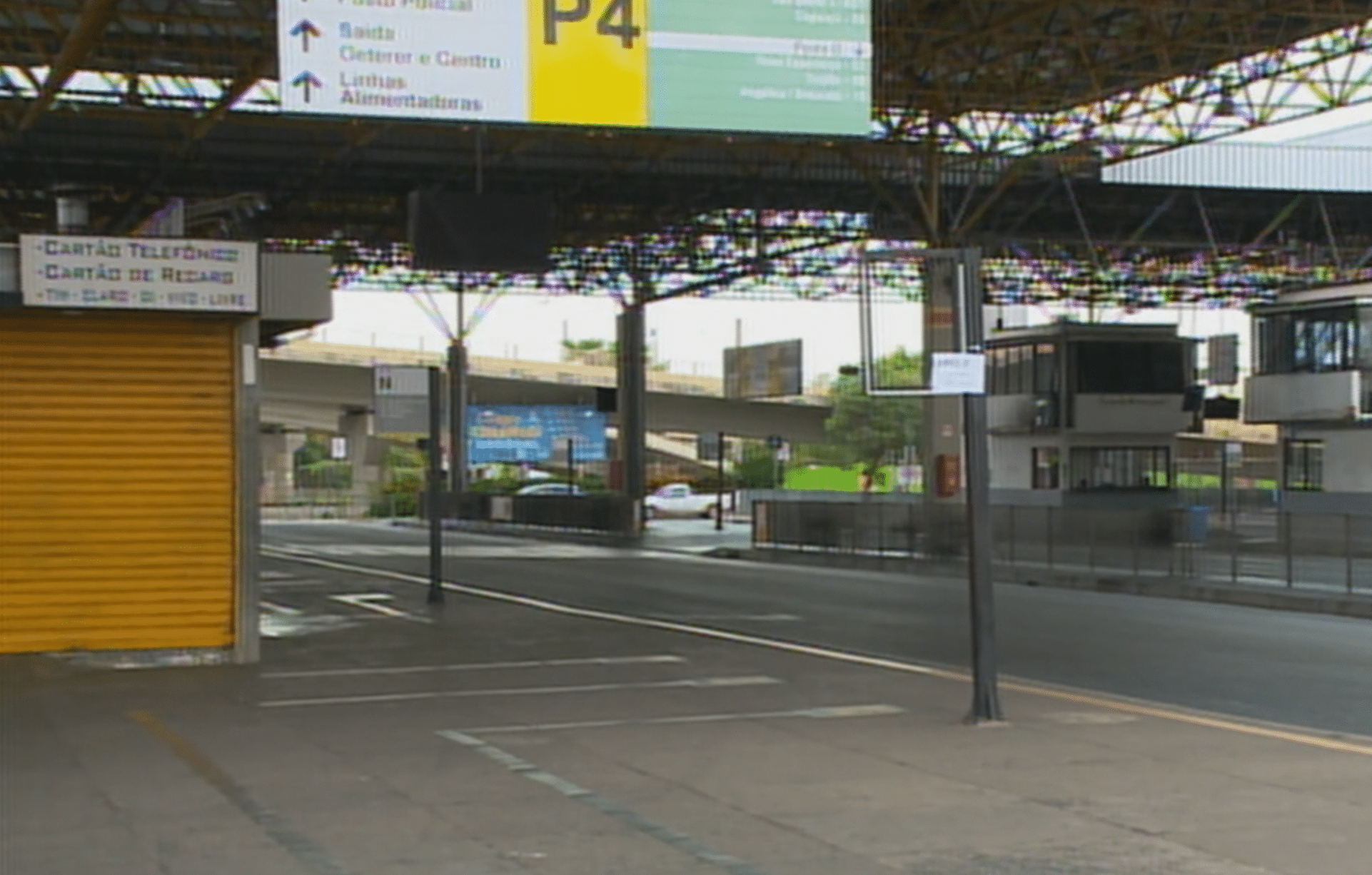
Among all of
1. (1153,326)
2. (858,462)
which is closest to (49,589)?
(1153,326)

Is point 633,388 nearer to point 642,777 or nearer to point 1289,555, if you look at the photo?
point 1289,555

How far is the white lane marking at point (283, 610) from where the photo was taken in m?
21.2

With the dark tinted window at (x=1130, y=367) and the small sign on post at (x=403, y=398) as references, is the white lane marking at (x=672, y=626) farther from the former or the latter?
the dark tinted window at (x=1130, y=367)

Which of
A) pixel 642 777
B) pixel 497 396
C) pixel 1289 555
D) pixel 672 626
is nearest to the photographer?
pixel 642 777

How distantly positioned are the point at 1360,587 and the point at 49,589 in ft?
58.1

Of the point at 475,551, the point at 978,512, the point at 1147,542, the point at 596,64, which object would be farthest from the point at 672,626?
the point at 475,551

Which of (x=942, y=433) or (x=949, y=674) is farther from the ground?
(x=942, y=433)

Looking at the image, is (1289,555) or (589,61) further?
(1289,555)

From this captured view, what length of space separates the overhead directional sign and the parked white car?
5822 cm

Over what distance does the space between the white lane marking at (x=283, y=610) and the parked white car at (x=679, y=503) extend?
4909cm

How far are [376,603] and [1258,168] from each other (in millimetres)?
35987

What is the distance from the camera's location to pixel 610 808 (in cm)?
865

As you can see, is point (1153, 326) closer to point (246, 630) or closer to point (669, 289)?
point (669, 289)

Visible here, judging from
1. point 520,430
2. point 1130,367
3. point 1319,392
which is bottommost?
point 1319,392
